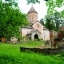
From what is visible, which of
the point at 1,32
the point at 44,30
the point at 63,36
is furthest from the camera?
the point at 44,30

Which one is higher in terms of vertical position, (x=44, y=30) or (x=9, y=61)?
(x=44, y=30)

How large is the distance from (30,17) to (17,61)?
66.1 metres

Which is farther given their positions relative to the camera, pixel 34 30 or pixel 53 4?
pixel 34 30

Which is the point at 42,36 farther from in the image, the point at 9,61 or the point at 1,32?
the point at 9,61

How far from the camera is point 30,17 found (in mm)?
78125

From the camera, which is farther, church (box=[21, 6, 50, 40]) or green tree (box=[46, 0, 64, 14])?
church (box=[21, 6, 50, 40])

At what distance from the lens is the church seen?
72250mm

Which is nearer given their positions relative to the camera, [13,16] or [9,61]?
[9,61]

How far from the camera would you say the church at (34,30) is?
72.2 m

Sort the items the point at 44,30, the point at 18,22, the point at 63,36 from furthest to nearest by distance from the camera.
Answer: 1. the point at 44,30
2. the point at 18,22
3. the point at 63,36

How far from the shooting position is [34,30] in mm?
72625

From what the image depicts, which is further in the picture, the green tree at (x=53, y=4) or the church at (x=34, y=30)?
the church at (x=34, y=30)

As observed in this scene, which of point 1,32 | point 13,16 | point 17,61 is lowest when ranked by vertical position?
point 17,61

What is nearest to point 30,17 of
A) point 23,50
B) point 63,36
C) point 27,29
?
point 27,29
